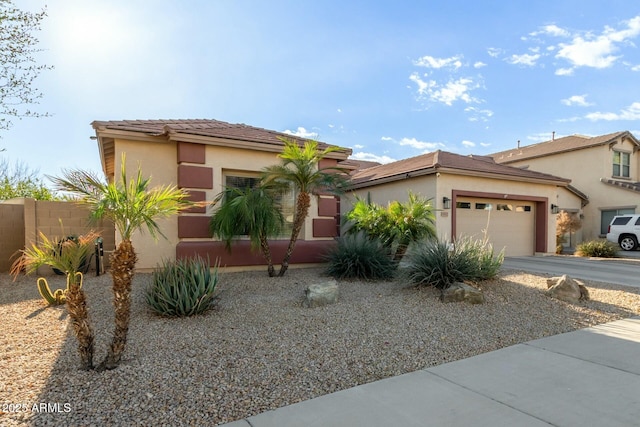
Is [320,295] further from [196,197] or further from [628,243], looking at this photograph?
[628,243]

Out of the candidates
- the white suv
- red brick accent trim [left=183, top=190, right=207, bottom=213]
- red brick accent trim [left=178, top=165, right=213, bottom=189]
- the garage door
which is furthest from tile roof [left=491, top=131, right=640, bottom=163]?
red brick accent trim [left=183, top=190, right=207, bottom=213]

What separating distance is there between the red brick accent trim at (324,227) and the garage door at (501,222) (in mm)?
5584

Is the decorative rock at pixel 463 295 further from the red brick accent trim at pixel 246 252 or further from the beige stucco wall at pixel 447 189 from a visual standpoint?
the beige stucco wall at pixel 447 189

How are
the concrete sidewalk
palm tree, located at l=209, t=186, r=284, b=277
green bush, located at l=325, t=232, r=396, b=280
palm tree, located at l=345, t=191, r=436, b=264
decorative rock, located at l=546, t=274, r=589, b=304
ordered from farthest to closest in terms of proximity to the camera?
1. palm tree, located at l=345, t=191, r=436, b=264
2. green bush, located at l=325, t=232, r=396, b=280
3. palm tree, located at l=209, t=186, r=284, b=277
4. decorative rock, located at l=546, t=274, r=589, b=304
5. the concrete sidewalk

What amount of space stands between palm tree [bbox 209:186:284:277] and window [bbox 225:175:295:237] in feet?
1.51

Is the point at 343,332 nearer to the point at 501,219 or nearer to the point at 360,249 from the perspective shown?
the point at 360,249

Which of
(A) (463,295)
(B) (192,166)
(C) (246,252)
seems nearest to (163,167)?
(B) (192,166)

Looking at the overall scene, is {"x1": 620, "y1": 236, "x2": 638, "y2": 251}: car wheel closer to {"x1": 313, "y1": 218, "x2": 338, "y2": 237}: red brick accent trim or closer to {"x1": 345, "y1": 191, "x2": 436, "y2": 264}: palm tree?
{"x1": 345, "y1": 191, "x2": 436, "y2": 264}: palm tree

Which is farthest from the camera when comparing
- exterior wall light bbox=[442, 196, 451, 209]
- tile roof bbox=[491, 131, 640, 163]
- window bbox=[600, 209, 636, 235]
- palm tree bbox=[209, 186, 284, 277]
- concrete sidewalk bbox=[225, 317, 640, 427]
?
tile roof bbox=[491, 131, 640, 163]

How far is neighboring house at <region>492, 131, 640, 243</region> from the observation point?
20953 mm

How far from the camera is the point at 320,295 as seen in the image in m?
6.49

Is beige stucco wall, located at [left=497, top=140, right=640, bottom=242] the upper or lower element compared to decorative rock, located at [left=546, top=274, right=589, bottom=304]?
upper

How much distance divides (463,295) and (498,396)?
3.36 m

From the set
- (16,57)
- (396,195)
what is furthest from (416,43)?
(16,57)
